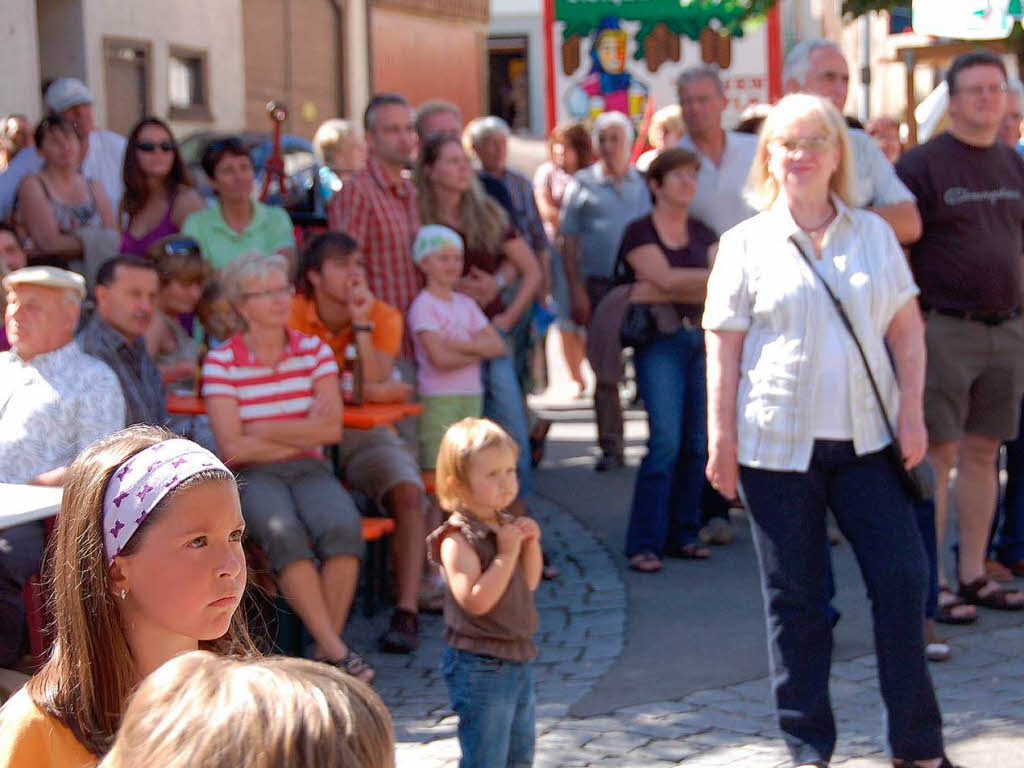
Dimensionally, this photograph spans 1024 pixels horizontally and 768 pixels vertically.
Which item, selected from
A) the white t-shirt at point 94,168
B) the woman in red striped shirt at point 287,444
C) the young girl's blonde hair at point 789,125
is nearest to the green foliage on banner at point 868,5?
the white t-shirt at point 94,168

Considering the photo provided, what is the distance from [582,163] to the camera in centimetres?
1170

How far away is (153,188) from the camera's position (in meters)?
7.61

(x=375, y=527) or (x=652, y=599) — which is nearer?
(x=375, y=527)

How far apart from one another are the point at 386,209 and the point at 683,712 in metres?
2.94

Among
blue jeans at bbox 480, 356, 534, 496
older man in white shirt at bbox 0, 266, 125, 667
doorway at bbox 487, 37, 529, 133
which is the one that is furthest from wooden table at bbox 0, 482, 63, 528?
doorway at bbox 487, 37, 529, 133

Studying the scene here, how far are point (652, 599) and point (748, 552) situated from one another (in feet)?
3.22

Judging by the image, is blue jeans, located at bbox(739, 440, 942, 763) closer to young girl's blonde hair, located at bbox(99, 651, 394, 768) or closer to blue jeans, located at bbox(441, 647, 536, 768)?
blue jeans, located at bbox(441, 647, 536, 768)

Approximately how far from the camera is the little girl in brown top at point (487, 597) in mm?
4004

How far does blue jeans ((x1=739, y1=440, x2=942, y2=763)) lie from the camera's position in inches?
169

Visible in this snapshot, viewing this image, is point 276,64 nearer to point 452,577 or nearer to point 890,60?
point 890,60

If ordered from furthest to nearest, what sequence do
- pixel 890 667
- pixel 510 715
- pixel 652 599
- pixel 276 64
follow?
pixel 276 64, pixel 652 599, pixel 890 667, pixel 510 715

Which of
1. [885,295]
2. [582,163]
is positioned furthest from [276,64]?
[885,295]

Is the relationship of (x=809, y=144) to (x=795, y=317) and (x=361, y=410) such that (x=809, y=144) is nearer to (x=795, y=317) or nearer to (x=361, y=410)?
(x=795, y=317)

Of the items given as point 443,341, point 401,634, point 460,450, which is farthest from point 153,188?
point 460,450
